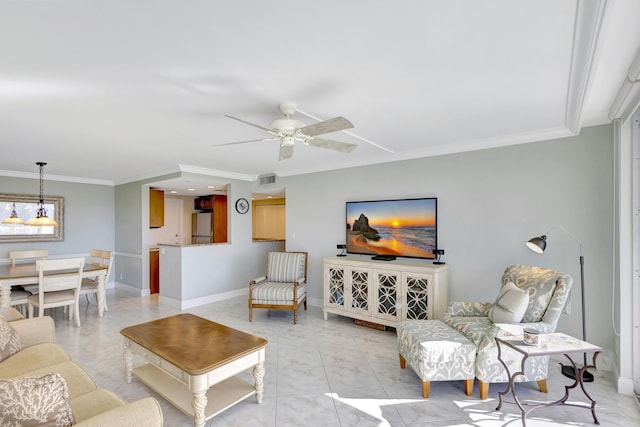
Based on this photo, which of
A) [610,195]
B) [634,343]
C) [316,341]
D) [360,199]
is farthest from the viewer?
[360,199]

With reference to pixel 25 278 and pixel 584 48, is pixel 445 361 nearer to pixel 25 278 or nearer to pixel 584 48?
pixel 584 48

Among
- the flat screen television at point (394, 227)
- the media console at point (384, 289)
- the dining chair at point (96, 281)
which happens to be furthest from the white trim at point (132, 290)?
the flat screen television at point (394, 227)

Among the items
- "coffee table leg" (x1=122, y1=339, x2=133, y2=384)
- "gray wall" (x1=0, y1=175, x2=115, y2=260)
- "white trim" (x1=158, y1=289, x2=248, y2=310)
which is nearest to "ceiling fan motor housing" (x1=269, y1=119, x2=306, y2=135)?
"coffee table leg" (x1=122, y1=339, x2=133, y2=384)

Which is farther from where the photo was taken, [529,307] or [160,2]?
[529,307]

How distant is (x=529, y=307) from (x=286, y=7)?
8.98ft

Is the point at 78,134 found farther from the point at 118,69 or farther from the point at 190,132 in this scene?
the point at 118,69

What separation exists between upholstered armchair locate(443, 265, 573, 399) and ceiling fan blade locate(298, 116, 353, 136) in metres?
1.88

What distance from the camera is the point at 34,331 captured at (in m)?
2.42

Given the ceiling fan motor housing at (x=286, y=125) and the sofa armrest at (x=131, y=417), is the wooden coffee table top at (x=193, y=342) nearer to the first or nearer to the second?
the sofa armrest at (x=131, y=417)

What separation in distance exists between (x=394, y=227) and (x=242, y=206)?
2985 mm

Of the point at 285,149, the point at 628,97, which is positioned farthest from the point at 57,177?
the point at 628,97

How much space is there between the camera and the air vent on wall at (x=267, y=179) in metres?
5.63

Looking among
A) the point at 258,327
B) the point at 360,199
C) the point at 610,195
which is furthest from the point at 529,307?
the point at 258,327

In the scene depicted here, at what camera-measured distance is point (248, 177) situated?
592 cm
